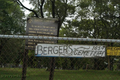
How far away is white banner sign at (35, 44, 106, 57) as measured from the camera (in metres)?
2.61

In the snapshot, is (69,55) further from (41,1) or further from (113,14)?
(41,1)

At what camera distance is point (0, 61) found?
3402mm

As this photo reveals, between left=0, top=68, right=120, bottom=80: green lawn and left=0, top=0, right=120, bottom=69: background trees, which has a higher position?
left=0, top=0, right=120, bottom=69: background trees

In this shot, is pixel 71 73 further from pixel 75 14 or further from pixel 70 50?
pixel 75 14

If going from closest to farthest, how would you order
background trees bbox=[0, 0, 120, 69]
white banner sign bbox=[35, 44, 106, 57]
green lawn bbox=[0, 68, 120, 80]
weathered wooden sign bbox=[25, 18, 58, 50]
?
white banner sign bbox=[35, 44, 106, 57] → green lawn bbox=[0, 68, 120, 80] → weathered wooden sign bbox=[25, 18, 58, 50] → background trees bbox=[0, 0, 120, 69]

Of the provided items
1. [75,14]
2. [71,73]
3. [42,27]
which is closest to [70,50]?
[71,73]

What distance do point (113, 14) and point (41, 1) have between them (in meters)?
6.91

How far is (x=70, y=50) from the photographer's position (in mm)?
2660

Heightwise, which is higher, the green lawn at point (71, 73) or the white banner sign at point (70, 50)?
the white banner sign at point (70, 50)

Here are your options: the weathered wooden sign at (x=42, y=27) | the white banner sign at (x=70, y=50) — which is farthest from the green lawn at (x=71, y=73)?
the weathered wooden sign at (x=42, y=27)

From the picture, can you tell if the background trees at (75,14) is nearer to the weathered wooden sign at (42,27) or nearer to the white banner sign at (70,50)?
the weathered wooden sign at (42,27)

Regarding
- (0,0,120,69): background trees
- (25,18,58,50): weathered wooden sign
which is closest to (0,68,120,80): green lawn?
(25,18,58,50): weathered wooden sign

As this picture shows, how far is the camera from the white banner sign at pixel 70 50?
261 cm

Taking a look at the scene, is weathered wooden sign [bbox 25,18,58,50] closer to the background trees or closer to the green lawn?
the green lawn
